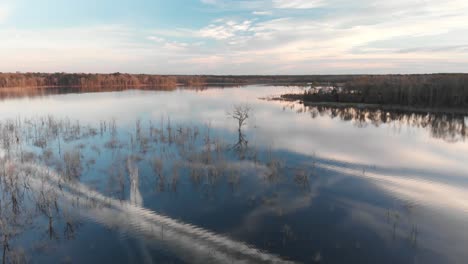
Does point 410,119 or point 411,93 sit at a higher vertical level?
point 411,93

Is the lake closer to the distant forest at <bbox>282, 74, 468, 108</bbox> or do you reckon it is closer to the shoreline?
the shoreline

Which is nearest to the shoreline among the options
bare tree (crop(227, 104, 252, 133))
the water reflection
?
the water reflection

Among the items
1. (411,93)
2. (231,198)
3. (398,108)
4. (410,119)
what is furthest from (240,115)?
(411,93)

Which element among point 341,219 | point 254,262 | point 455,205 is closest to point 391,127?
point 455,205

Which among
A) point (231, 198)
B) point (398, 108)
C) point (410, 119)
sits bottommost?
point (231, 198)

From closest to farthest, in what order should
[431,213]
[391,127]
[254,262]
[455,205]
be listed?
[254,262]
[431,213]
[455,205]
[391,127]

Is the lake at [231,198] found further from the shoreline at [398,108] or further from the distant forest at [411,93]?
the distant forest at [411,93]

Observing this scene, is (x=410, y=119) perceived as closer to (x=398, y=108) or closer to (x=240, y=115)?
(x=398, y=108)

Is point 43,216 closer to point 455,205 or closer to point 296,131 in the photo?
point 455,205

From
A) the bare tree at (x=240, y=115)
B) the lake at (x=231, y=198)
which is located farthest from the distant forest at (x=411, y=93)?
the bare tree at (x=240, y=115)
